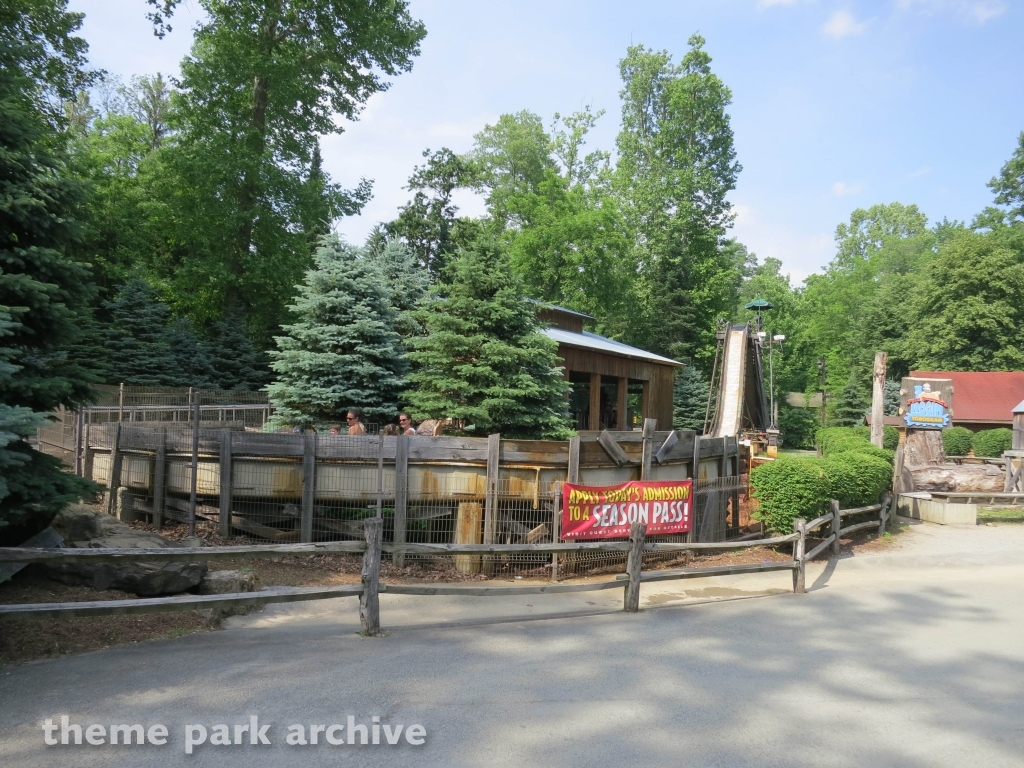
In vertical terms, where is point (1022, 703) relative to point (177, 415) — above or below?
below

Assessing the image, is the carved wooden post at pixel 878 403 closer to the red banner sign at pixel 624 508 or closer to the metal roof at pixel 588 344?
the metal roof at pixel 588 344

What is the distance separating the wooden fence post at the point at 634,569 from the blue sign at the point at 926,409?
18.1 m

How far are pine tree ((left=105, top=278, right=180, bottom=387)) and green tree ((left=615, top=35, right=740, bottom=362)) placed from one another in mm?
31448

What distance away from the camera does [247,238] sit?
3067cm

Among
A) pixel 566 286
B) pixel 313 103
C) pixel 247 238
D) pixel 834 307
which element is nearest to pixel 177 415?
pixel 247 238

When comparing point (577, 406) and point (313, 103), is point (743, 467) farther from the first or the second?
point (313, 103)

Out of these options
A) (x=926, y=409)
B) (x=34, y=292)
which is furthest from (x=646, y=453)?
(x=926, y=409)

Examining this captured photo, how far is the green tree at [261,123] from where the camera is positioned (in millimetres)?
28109

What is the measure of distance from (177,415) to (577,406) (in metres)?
18.6

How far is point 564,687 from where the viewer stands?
5543 millimetres

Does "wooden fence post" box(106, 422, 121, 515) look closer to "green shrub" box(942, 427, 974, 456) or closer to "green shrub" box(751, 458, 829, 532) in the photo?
"green shrub" box(751, 458, 829, 532)

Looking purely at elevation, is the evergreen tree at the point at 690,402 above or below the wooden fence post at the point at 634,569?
→ above

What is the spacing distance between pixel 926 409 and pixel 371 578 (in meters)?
21.5

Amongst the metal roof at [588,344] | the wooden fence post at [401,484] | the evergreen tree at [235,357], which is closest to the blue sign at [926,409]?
the metal roof at [588,344]
